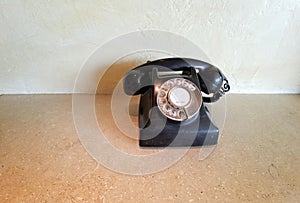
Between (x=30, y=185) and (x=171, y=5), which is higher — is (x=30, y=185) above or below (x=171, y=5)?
below

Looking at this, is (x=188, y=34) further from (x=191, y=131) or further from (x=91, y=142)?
(x=91, y=142)

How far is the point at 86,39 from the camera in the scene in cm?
81

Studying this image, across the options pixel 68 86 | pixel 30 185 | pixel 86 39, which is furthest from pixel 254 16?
pixel 30 185

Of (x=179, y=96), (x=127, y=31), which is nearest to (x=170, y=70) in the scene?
(x=179, y=96)

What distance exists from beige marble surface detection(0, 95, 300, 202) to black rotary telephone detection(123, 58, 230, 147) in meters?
0.05

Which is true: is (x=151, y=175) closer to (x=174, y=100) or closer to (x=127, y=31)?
(x=174, y=100)

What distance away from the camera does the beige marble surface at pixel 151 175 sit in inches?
20.2

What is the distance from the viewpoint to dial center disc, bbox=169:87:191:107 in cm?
66

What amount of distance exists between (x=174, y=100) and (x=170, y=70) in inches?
3.8

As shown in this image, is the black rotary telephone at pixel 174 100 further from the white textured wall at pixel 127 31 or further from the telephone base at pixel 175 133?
the white textured wall at pixel 127 31

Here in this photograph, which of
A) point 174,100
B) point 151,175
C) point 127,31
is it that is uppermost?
point 127,31

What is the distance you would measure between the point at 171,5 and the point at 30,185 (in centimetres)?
60

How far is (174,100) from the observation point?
25.9 inches

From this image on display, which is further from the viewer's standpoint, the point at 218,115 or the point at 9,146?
the point at 218,115
